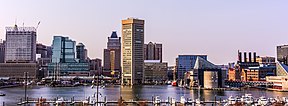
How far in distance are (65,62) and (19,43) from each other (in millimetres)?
17859

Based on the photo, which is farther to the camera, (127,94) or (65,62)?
(65,62)

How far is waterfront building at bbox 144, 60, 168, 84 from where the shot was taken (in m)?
130

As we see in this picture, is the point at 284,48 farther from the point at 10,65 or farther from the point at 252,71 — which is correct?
the point at 10,65

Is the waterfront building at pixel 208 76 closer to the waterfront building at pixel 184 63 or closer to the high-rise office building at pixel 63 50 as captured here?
the waterfront building at pixel 184 63

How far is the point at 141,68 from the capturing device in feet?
395

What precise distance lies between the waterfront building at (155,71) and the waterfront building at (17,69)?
3435 cm

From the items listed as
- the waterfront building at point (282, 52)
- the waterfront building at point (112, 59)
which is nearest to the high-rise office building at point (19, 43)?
the waterfront building at point (112, 59)

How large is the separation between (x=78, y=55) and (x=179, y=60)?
4674 cm

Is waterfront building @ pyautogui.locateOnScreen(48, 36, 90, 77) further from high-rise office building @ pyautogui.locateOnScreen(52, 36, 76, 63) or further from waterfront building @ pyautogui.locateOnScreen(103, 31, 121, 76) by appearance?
waterfront building @ pyautogui.locateOnScreen(103, 31, 121, 76)

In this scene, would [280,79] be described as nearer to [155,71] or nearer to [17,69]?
[155,71]

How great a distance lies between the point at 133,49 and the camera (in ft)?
388

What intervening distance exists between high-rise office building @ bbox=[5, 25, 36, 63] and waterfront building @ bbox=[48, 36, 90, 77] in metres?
7.99

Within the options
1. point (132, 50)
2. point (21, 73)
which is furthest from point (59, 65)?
point (132, 50)

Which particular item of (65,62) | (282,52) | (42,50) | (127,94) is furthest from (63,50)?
(127,94)
